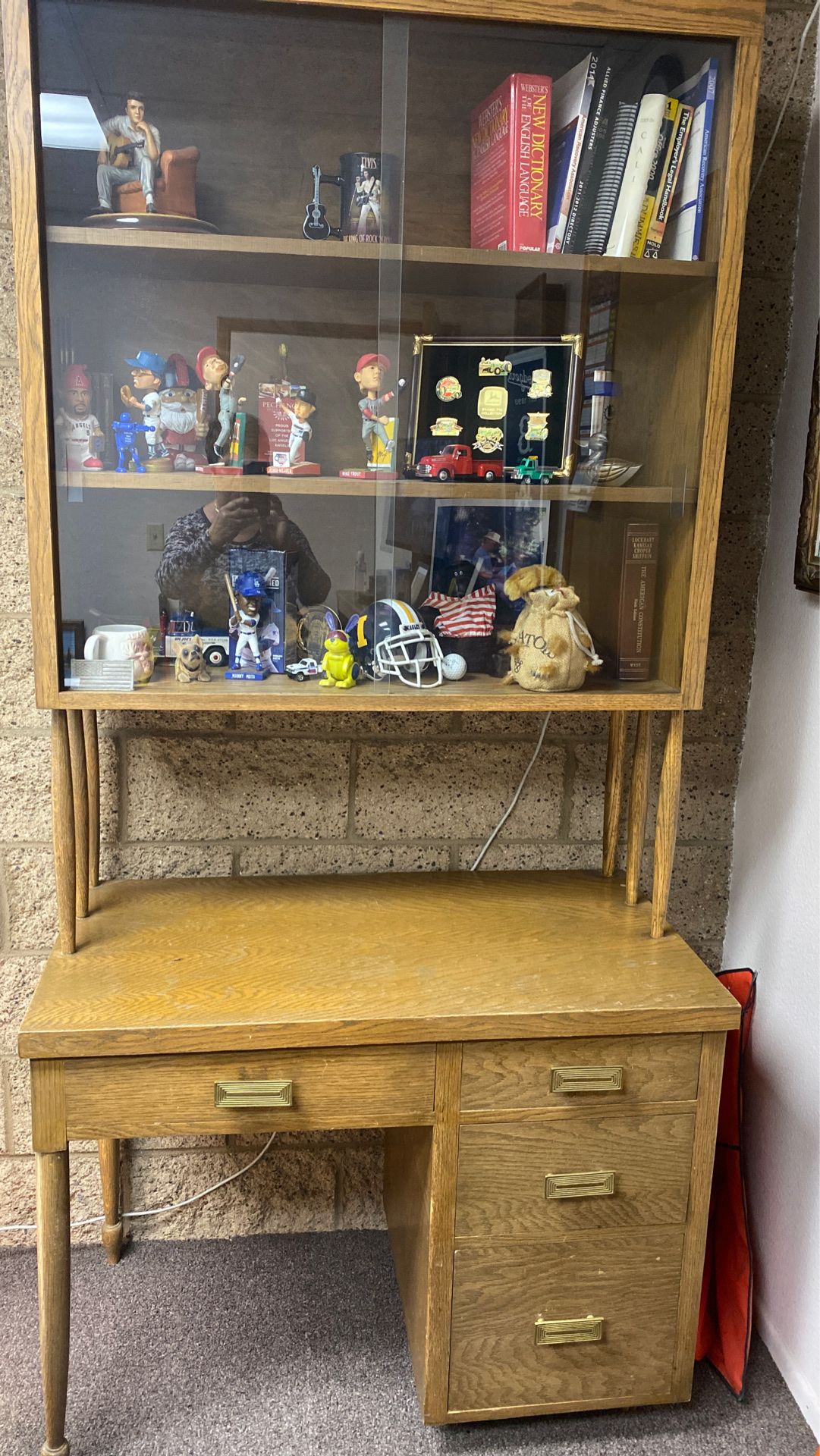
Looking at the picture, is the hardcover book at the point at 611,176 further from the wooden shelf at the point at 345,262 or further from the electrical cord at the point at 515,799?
the electrical cord at the point at 515,799

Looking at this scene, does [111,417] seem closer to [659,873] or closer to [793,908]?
[659,873]

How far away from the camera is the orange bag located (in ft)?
5.99

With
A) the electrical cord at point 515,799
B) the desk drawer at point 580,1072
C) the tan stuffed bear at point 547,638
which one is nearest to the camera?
the desk drawer at point 580,1072

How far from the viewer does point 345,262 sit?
157cm

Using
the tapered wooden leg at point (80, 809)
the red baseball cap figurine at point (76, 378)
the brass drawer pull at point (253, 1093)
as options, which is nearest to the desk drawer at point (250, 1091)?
the brass drawer pull at point (253, 1093)

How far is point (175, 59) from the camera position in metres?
1.50

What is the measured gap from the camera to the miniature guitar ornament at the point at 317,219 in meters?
1.57

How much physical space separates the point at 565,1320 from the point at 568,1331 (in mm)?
16

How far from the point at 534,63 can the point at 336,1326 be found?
78.6 inches

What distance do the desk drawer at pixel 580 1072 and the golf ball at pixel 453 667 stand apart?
53cm

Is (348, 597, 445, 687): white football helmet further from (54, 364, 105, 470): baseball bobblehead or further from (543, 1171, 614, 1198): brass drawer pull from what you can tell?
(543, 1171, 614, 1198): brass drawer pull

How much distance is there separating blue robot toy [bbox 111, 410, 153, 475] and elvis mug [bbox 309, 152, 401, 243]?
0.38 metres

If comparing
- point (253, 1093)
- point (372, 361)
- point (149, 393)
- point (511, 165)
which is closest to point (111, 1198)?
point (253, 1093)

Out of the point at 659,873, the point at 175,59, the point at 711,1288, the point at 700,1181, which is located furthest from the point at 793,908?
the point at 175,59
